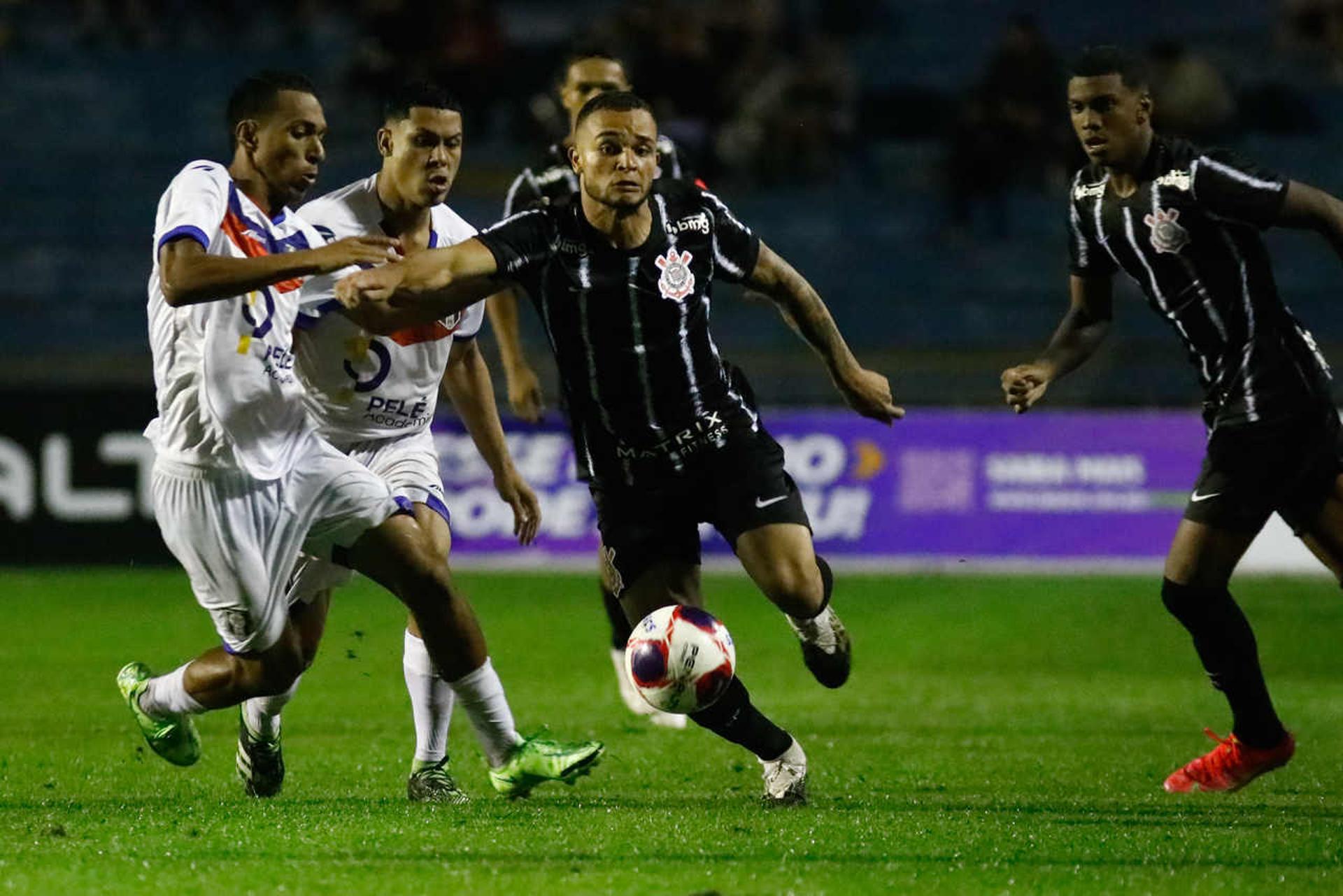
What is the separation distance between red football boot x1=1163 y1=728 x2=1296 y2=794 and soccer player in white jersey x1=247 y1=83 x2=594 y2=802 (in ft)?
7.20

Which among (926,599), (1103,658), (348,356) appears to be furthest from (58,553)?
(348,356)

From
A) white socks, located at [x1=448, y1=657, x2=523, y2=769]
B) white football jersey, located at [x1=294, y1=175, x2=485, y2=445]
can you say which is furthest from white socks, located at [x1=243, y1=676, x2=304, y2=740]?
white football jersey, located at [x1=294, y1=175, x2=485, y2=445]

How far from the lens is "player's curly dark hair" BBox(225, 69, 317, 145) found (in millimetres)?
6270

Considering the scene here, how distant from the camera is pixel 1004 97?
60.1 feet

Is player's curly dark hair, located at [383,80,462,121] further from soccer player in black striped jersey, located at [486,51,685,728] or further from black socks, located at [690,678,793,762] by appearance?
black socks, located at [690,678,793,762]

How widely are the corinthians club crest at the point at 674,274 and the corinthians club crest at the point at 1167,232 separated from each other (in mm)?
1653

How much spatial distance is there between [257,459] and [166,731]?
1101 mm

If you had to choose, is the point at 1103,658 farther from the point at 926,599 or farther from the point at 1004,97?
the point at 1004,97

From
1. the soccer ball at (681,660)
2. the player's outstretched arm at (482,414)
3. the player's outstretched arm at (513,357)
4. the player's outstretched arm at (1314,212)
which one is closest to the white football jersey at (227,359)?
the player's outstretched arm at (482,414)

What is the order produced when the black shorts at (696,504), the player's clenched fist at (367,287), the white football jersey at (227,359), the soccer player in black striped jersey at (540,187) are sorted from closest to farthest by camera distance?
the player's clenched fist at (367,287) < the white football jersey at (227,359) < the black shorts at (696,504) < the soccer player in black striped jersey at (540,187)

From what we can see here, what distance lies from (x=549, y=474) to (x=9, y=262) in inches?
272

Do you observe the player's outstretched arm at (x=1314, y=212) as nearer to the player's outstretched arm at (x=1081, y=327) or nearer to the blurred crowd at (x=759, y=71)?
the player's outstretched arm at (x=1081, y=327)

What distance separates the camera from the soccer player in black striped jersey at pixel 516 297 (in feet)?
29.2

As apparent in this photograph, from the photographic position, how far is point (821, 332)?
6793mm
